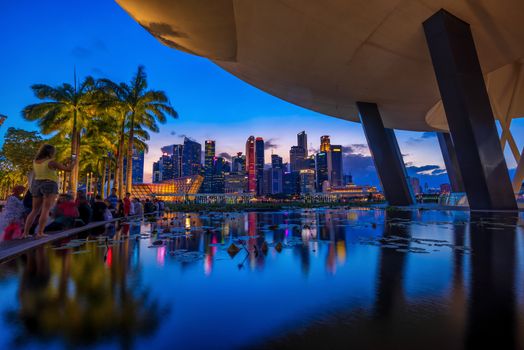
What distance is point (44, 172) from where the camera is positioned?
6.59 meters

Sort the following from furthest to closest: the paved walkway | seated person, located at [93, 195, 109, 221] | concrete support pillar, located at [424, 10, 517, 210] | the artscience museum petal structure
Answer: concrete support pillar, located at [424, 10, 517, 210] → the artscience museum petal structure → seated person, located at [93, 195, 109, 221] → the paved walkway

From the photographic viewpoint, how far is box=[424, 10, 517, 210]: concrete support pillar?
1391cm

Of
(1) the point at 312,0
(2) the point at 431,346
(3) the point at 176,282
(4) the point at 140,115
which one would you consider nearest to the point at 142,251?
(3) the point at 176,282

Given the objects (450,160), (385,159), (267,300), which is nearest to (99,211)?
(267,300)

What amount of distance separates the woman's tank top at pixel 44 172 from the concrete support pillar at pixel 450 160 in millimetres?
43967

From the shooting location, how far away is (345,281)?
3.05 m

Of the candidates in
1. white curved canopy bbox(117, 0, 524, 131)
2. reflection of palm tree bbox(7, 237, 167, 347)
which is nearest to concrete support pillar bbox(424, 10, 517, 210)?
white curved canopy bbox(117, 0, 524, 131)

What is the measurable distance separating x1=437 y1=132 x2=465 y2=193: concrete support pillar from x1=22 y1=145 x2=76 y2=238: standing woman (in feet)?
144

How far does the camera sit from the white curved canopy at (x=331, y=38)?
1356 centimetres

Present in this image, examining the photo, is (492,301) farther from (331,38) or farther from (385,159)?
(385,159)

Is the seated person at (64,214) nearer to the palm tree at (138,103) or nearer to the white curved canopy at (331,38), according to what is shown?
the white curved canopy at (331,38)

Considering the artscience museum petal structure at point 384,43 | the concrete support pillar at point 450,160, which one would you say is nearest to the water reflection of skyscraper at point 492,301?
the artscience museum petal structure at point 384,43

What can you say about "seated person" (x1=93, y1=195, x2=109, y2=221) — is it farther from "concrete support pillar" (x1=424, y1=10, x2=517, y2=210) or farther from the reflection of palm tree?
"concrete support pillar" (x1=424, y1=10, x2=517, y2=210)

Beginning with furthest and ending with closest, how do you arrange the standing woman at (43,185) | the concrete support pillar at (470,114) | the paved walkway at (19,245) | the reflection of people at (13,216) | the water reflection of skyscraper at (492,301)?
the concrete support pillar at (470,114) < the reflection of people at (13,216) < the standing woman at (43,185) < the paved walkway at (19,245) < the water reflection of skyscraper at (492,301)
